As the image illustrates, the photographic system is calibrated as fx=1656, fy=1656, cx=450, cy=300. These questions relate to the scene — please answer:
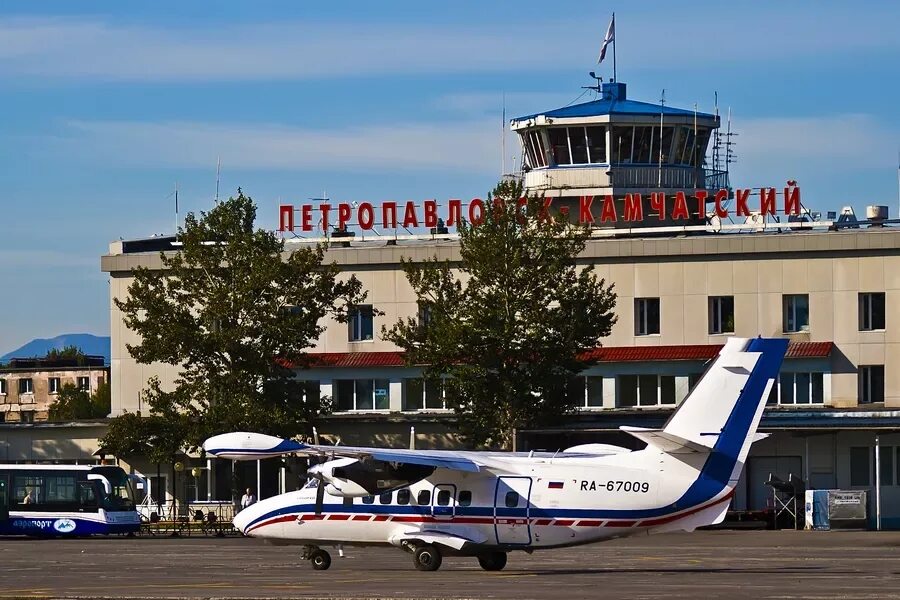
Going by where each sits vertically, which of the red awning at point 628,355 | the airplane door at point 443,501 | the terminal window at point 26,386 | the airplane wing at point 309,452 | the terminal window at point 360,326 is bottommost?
the terminal window at point 26,386

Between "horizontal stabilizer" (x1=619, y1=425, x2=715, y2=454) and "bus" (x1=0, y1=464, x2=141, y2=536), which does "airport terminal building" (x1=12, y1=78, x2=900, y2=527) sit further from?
"horizontal stabilizer" (x1=619, y1=425, x2=715, y2=454)

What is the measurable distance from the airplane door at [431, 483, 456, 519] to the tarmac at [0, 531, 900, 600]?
1553 mm

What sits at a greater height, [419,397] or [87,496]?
[419,397]

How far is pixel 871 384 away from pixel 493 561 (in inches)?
1661

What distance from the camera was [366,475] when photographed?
4309 cm

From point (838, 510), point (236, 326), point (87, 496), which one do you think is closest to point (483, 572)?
point (838, 510)

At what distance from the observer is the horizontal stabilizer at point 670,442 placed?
3994 cm

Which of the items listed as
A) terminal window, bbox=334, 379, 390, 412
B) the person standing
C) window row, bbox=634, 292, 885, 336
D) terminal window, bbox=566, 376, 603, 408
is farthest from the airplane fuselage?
terminal window, bbox=334, 379, 390, 412

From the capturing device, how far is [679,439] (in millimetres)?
40094

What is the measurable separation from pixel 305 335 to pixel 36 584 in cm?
3785

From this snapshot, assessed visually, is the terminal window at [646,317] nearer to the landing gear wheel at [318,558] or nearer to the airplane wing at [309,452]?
the airplane wing at [309,452]

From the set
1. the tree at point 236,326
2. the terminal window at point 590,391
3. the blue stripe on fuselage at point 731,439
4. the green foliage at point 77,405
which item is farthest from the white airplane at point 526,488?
the green foliage at point 77,405

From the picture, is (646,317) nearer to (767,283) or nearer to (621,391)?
(621,391)

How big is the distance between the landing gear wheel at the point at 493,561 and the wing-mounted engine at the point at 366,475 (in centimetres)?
276
